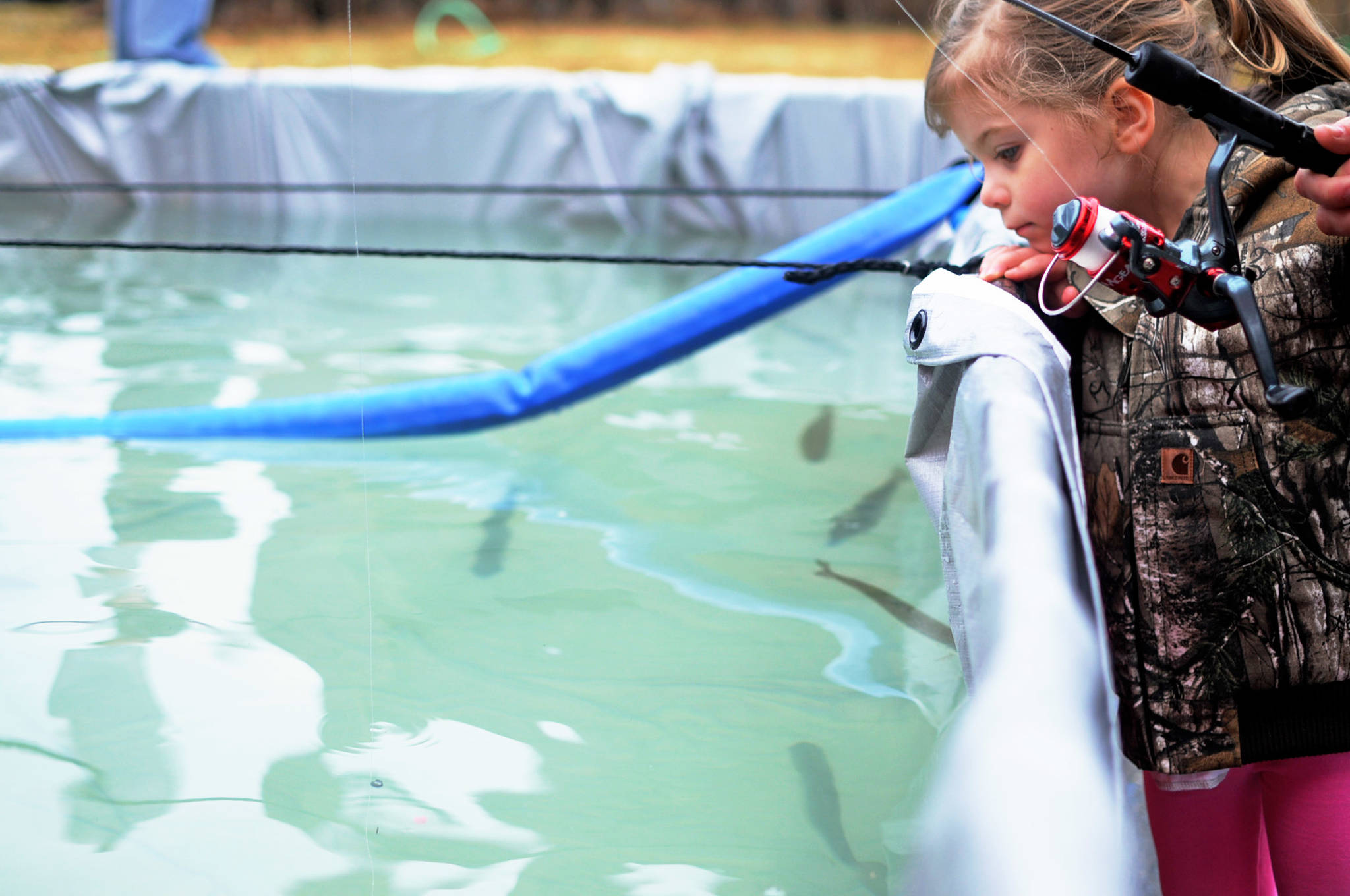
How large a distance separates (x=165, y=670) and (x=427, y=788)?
16.6 inches

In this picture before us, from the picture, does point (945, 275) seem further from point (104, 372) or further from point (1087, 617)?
point (104, 372)

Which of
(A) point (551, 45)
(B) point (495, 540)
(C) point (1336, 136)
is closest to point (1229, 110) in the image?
(C) point (1336, 136)

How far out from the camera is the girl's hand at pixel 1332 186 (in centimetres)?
72

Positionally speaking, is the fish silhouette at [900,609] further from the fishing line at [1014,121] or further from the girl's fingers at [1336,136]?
the girl's fingers at [1336,136]

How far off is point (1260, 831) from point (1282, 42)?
619 millimetres

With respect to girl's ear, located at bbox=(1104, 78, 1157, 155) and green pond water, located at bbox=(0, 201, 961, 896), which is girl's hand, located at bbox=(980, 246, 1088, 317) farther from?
green pond water, located at bbox=(0, 201, 961, 896)

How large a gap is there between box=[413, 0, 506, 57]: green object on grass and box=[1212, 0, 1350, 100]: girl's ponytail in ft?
26.2

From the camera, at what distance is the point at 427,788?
4.05 feet

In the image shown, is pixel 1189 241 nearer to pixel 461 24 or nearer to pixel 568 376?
pixel 568 376

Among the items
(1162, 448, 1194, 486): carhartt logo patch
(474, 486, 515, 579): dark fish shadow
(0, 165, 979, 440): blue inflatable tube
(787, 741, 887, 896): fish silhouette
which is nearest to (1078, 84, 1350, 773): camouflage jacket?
(1162, 448, 1194, 486): carhartt logo patch

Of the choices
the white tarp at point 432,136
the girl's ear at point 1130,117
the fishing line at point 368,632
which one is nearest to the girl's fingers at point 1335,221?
the girl's ear at point 1130,117

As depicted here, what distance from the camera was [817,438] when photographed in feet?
7.54

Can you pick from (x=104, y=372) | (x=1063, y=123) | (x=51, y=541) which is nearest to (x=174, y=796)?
(x=51, y=541)

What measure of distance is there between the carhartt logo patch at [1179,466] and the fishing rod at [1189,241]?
119 mm
